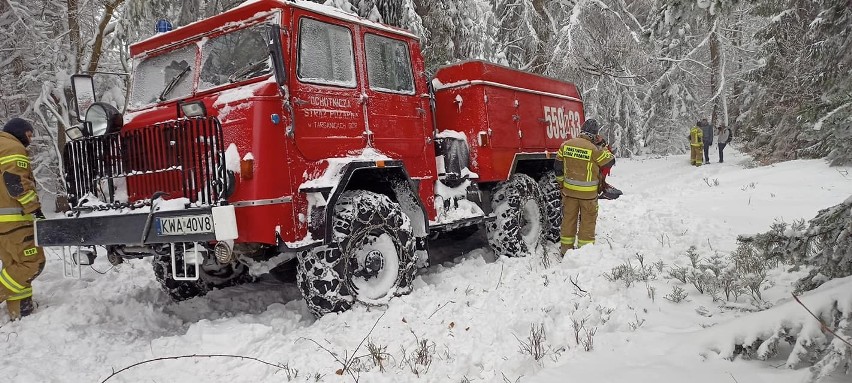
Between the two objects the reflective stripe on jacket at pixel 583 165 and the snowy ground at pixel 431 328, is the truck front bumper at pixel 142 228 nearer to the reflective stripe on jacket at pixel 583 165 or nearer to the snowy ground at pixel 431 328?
the snowy ground at pixel 431 328

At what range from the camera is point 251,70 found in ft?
14.4

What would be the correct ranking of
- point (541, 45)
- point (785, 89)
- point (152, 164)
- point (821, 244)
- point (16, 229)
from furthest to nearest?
point (541, 45), point (785, 89), point (16, 229), point (152, 164), point (821, 244)

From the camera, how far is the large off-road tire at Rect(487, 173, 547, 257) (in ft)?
22.1

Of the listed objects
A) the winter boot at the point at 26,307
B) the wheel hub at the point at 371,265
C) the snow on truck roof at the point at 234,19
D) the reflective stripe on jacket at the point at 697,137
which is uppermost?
the snow on truck roof at the point at 234,19

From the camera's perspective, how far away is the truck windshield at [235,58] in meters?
4.41

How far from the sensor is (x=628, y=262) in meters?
5.04

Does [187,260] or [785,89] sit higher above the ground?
[785,89]

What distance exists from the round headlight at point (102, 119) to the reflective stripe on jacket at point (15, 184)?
78cm

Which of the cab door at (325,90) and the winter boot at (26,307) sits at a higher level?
the cab door at (325,90)

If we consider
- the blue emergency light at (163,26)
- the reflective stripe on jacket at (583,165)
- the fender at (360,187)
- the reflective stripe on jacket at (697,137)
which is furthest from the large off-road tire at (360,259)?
the reflective stripe on jacket at (697,137)

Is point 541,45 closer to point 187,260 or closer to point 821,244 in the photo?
point 821,244

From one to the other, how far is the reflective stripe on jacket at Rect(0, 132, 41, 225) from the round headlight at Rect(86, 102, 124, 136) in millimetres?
784

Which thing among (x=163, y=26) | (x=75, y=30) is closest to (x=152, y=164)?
(x=163, y=26)

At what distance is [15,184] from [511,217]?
5198 mm
